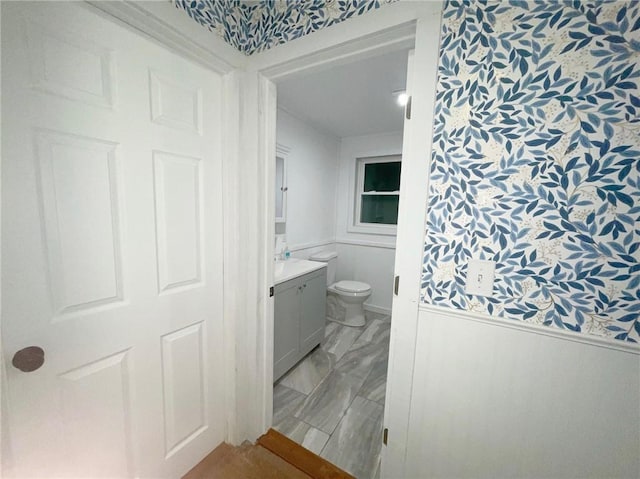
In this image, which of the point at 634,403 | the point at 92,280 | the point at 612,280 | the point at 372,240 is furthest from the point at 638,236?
the point at 372,240

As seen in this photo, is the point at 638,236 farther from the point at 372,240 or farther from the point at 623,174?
the point at 372,240

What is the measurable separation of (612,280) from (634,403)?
0.37 meters

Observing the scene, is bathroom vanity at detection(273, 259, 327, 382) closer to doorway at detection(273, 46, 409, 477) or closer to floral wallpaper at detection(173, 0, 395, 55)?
doorway at detection(273, 46, 409, 477)

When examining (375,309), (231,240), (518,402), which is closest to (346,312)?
(375,309)

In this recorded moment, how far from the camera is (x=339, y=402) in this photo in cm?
→ 184

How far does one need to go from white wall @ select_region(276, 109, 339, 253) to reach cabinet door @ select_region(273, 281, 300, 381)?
35.6 inches

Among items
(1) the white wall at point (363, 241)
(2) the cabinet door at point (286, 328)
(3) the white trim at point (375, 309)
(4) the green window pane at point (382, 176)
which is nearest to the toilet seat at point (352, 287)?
(1) the white wall at point (363, 241)

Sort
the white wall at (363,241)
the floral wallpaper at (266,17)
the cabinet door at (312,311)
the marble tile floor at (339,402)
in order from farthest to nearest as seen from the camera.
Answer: the white wall at (363,241)
the cabinet door at (312,311)
the marble tile floor at (339,402)
the floral wallpaper at (266,17)

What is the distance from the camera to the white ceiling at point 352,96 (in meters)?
1.74

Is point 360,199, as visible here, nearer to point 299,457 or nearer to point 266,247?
point 266,247

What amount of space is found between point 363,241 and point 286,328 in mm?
1851

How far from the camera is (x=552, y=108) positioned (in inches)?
29.8

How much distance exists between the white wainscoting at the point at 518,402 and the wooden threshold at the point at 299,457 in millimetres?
488

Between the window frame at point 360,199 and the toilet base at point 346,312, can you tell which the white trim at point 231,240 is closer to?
the toilet base at point 346,312
